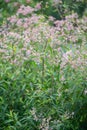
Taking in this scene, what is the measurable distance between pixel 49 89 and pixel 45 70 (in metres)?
0.28

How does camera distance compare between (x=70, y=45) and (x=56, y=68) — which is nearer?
(x=56, y=68)

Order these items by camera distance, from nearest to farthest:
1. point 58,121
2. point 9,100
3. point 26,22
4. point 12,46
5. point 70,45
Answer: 1. point 58,121
2. point 9,100
3. point 12,46
4. point 70,45
5. point 26,22

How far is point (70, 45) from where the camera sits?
15.0ft

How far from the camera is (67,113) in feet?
12.3

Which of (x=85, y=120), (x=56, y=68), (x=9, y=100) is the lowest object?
(x=85, y=120)

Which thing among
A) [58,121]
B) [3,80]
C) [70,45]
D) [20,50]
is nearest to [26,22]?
[70,45]

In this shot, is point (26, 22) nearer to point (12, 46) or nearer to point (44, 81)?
point (12, 46)

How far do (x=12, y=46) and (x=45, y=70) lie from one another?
0.48 m

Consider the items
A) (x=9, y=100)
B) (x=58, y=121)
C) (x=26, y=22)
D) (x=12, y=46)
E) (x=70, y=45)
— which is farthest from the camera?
(x=26, y=22)

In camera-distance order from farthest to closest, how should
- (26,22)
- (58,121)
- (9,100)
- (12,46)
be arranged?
(26,22)
(12,46)
(9,100)
(58,121)

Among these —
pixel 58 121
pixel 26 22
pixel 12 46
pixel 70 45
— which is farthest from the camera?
pixel 26 22

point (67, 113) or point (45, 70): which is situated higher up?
point (45, 70)

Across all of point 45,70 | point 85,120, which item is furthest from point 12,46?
point 85,120

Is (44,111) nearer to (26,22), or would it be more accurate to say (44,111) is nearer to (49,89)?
(49,89)
